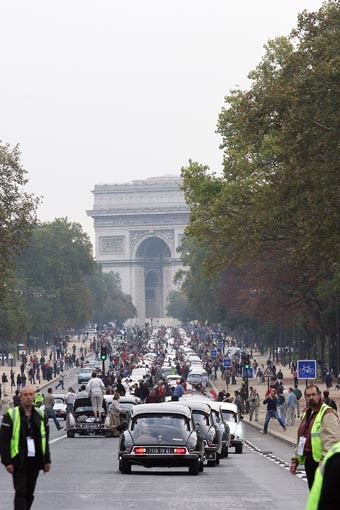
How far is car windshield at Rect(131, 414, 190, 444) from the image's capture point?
2570 centimetres

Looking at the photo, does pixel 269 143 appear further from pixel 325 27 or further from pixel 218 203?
pixel 325 27

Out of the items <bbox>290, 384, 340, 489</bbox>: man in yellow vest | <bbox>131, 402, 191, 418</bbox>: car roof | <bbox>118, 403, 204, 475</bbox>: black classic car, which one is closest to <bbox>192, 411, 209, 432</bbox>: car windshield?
<bbox>131, 402, 191, 418</bbox>: car roof

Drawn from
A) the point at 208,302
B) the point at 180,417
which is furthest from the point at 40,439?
the point at 208,302

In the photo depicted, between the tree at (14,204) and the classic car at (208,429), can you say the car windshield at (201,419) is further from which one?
the tree at (14,204)

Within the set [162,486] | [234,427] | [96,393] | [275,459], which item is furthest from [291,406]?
[162,486]

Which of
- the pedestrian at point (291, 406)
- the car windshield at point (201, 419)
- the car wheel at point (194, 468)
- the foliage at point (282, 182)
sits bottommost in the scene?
the car wheel at point (194, 468)

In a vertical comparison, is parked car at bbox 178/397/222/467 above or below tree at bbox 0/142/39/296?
below

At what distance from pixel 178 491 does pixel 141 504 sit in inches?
104

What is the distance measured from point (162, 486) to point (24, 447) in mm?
8410

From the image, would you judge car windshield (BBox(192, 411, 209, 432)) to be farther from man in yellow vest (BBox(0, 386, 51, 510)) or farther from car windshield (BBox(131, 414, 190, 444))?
man in yellow vest (BBox(0, 386, 51, 510))

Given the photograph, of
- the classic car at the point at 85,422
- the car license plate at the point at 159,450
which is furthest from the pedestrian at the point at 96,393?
the car license plate at the point at 159,450

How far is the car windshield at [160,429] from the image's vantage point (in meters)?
25.7

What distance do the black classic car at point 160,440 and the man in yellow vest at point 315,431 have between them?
9.33 m

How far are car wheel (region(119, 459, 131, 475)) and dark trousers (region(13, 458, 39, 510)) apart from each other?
11094mm
